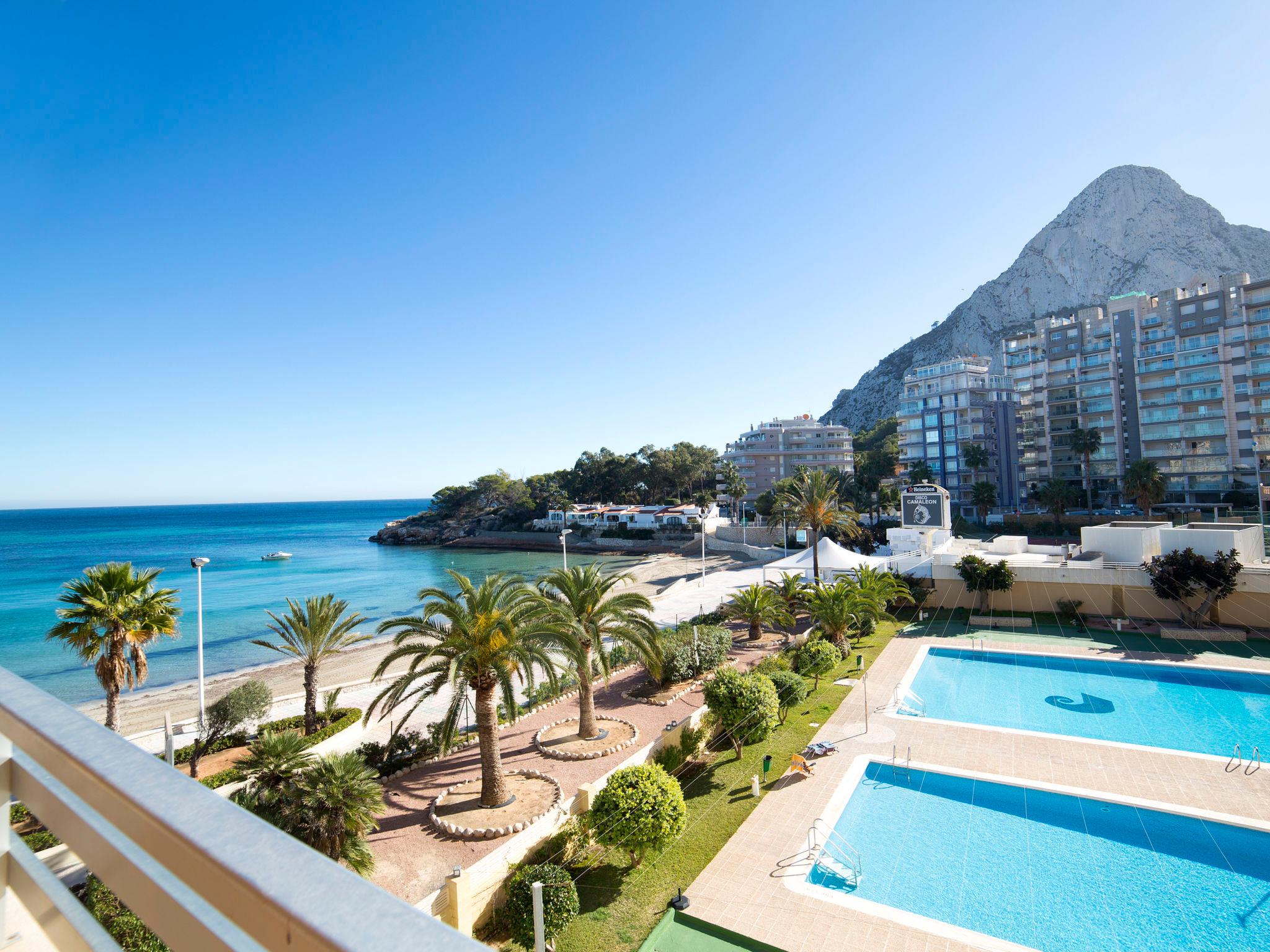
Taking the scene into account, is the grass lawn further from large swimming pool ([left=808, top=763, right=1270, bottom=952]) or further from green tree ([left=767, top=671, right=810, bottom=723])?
large swimming pool ([left=808, top=763, right=1270, bottom=952])

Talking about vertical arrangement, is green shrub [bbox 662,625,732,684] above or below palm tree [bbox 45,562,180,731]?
below

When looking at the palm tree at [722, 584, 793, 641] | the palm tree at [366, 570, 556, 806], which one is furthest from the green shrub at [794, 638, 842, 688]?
the palm tree at [366, 570, 556, 806]

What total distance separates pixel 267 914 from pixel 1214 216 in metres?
164

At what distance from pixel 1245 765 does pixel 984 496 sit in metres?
54.9

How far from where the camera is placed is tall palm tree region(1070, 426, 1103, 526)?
212 ft

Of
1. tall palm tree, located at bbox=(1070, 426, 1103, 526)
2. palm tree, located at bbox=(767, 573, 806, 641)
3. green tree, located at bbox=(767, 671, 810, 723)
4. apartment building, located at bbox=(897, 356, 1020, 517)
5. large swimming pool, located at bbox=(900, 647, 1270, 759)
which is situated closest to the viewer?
large swimming pool, located at bbox=(900, 647, 1270, 759)

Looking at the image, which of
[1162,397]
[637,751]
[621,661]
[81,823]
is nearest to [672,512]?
[1162,397]

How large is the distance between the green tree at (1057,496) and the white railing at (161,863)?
70315 millimetres

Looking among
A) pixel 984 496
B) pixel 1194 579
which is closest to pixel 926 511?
pixel 1194 579

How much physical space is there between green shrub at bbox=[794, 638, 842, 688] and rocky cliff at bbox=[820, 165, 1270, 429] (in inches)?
3895

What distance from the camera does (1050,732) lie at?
18.1 m

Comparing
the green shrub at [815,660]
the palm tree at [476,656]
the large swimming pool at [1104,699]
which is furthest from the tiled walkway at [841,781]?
the palm tree at [476,656]

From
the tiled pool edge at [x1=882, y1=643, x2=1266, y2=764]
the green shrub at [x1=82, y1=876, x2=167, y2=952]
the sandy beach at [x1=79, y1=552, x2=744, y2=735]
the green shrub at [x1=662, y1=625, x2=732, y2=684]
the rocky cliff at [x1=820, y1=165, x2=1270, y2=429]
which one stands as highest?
the rocky cliff at [x1=820, y1=165, x2=1270, y2=429]

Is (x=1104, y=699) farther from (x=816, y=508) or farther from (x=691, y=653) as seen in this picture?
(x=816, y=508)
